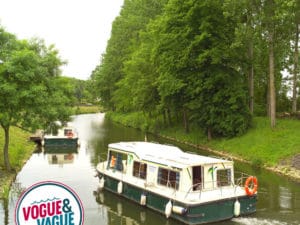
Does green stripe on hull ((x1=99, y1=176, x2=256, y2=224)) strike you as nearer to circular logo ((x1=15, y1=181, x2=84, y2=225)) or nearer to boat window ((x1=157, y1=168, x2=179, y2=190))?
boat window ((x1=157, y1=168, x2=179, y2=190))

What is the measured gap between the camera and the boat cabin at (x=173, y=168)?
70.3 feet

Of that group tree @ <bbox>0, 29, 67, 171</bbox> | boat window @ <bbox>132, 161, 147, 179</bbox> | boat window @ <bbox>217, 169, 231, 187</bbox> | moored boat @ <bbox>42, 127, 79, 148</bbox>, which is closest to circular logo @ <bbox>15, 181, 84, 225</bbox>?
boat window @ <bbox>217, 169, 231, 187</bbox>

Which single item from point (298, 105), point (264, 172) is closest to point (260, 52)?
point (298, 105)

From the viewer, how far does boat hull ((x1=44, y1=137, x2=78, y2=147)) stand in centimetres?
4776

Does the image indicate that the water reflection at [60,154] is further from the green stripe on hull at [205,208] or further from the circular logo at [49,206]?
the circular logo at [49,206]

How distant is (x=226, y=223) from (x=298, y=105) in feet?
113

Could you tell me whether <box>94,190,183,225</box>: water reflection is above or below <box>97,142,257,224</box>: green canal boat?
below

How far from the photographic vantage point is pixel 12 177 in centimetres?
2883

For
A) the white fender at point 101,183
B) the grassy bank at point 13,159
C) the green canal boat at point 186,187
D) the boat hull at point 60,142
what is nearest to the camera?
the green canal boat at point 186,187

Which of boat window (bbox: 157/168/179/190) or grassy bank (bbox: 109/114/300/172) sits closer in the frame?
boat window (bbox: 157/168/179/190)

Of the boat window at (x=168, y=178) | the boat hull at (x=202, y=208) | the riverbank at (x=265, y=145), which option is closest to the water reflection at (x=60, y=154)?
the riverbank at (x=265, y=145)

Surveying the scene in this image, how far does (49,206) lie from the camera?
359 cm

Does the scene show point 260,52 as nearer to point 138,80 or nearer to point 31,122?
point 138,80

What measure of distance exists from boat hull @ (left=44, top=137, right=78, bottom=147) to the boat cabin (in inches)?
877
